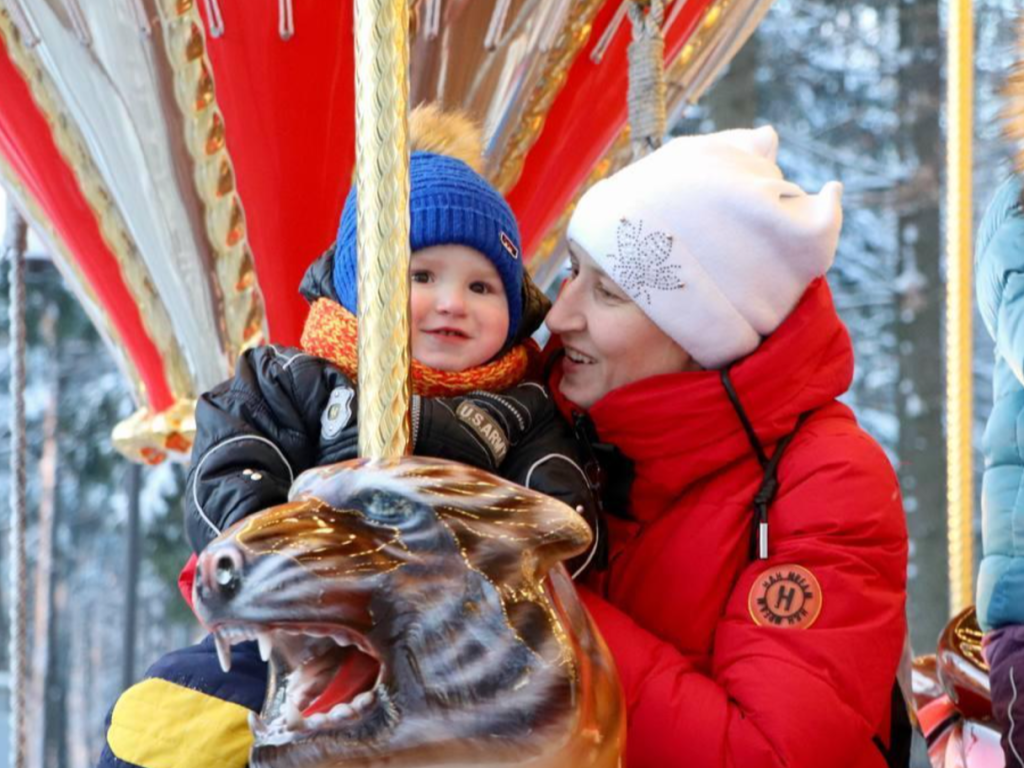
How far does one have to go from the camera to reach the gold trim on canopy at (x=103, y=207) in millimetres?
1980

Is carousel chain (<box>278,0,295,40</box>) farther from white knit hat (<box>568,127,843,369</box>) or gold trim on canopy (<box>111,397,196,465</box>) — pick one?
gold trim on canopy (<box>111,397,196,465</box>)

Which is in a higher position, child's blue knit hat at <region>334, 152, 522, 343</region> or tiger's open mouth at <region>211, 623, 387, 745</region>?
child's blue knit hat at <region>334, 152, 522, 343</region>

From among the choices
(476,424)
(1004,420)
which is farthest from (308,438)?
(1004,420)

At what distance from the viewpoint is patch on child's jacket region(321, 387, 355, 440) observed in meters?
1.31

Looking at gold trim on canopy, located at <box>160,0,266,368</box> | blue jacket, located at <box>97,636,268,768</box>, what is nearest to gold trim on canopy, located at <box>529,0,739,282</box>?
gold trim on canopy, located at <box>160,0,266,368</box>

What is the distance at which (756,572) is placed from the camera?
1.36 meters

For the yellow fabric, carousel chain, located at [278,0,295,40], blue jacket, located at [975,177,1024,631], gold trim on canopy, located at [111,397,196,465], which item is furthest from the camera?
gold trim on canopy, located at [111,397,196,465]

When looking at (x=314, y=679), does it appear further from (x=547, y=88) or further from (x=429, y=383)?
(x=547, y=88)

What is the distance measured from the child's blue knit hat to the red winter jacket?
0.18 metres

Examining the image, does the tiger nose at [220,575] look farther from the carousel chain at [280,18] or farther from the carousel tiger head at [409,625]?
the carousel chain at [280,18]

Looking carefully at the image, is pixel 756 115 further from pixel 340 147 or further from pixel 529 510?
pixel 529 510

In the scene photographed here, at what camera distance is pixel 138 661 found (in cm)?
903

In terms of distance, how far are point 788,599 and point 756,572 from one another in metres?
0.04

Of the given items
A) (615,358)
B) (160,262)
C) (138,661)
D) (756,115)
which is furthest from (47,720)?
(615,358)
